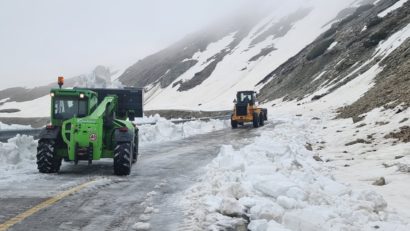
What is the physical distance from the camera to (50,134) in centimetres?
1188

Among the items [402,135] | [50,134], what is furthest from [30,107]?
[402,135]

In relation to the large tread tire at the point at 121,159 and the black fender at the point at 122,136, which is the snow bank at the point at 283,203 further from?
the black fender at the point at 122,136

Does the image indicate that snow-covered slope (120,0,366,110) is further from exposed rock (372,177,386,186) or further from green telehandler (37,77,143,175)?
exposed rock (372,177,386,186)

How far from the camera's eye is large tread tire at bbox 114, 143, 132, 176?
11.6m

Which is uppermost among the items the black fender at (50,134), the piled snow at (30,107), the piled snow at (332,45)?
the piled snow at (332,45)

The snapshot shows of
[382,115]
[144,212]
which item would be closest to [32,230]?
[144,212]

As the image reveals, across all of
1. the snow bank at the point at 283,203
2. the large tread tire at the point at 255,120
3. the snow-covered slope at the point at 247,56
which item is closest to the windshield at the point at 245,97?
the large tread tire at the point at 255,120

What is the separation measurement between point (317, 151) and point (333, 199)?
25.1ft

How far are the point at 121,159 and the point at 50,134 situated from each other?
1.96 meters

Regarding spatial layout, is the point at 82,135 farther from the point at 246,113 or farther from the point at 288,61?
the point at 288,61

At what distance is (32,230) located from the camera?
6.25 m

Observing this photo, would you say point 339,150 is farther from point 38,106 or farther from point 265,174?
point 38,106

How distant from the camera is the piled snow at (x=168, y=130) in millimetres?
23062

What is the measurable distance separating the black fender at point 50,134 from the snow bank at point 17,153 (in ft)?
5.22
